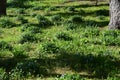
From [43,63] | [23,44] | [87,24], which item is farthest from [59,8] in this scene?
[43,63]

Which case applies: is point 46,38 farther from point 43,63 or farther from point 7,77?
point 7,77

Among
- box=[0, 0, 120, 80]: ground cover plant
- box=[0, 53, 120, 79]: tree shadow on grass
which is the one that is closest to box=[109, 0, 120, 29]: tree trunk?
box=[0, 0, 120, 80]: ground cover plant

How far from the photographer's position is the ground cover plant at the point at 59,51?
1054 cm

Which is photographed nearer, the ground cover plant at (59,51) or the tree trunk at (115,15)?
the ground cover plant at (59,51)

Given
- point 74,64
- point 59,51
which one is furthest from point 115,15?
point 74,64

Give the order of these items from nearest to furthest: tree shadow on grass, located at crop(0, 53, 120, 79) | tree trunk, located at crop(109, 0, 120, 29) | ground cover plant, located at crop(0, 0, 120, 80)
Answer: ground cover plant, located at crop(0, 0, 120, 80)
tree shadow on grass, located at crop(0, 53, 120, 79)
tree trunk, located at crop(109, 0, 120, 29)

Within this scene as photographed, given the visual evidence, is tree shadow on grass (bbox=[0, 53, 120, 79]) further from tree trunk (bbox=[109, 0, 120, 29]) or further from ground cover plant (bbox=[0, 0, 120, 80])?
tree trunk (bbox=[109, 0, 120, 29])

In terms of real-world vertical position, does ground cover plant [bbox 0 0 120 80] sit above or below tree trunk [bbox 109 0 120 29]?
below

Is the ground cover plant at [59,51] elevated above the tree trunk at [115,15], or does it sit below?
below

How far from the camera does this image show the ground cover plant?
1054cm

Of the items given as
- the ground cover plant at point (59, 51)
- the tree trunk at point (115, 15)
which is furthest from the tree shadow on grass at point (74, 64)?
the tree trunk at point (115, 15)

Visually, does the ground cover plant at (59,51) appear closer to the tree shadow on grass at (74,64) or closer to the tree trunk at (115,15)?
the tree shadow on grass at (74,64)

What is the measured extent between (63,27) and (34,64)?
7.49 meters

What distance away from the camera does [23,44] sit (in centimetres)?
1419
